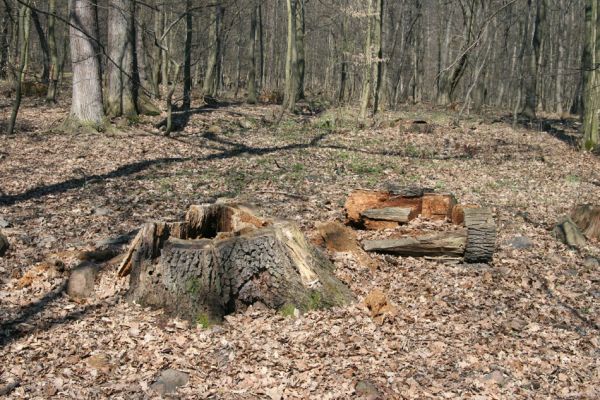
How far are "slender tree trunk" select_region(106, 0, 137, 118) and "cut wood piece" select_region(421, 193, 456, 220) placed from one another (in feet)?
31.9

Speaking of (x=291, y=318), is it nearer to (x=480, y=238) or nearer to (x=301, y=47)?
(x=480, y=238)

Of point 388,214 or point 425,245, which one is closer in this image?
point 425,245

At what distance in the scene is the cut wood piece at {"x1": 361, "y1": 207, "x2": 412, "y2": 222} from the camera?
26.2 feet

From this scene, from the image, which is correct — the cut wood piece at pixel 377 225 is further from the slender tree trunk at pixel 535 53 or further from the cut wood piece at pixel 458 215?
the slender tree trunk at pixel 535 53

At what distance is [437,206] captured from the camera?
322 inches

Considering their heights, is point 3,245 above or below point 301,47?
below

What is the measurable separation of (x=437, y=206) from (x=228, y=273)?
383 centimetres

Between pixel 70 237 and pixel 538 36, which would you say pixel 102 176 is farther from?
pixel 538 36

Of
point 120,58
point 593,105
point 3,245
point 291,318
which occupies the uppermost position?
point 120,58

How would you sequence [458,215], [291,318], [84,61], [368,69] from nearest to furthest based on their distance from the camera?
1. [291,318]
2. [458,215]
3. [84,61]
4. [368,69]

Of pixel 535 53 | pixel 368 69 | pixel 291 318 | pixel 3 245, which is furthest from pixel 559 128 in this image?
pixel 3 245

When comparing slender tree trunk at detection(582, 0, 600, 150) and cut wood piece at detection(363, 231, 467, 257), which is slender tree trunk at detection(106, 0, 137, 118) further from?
slender tree trunk at detection(582, 0, 600, 150)

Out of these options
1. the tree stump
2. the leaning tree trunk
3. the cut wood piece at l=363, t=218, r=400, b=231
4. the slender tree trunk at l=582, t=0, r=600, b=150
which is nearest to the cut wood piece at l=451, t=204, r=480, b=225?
the cut wood piece at l=363, t=218, r=400, b=231

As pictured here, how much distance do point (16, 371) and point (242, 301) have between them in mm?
2170
